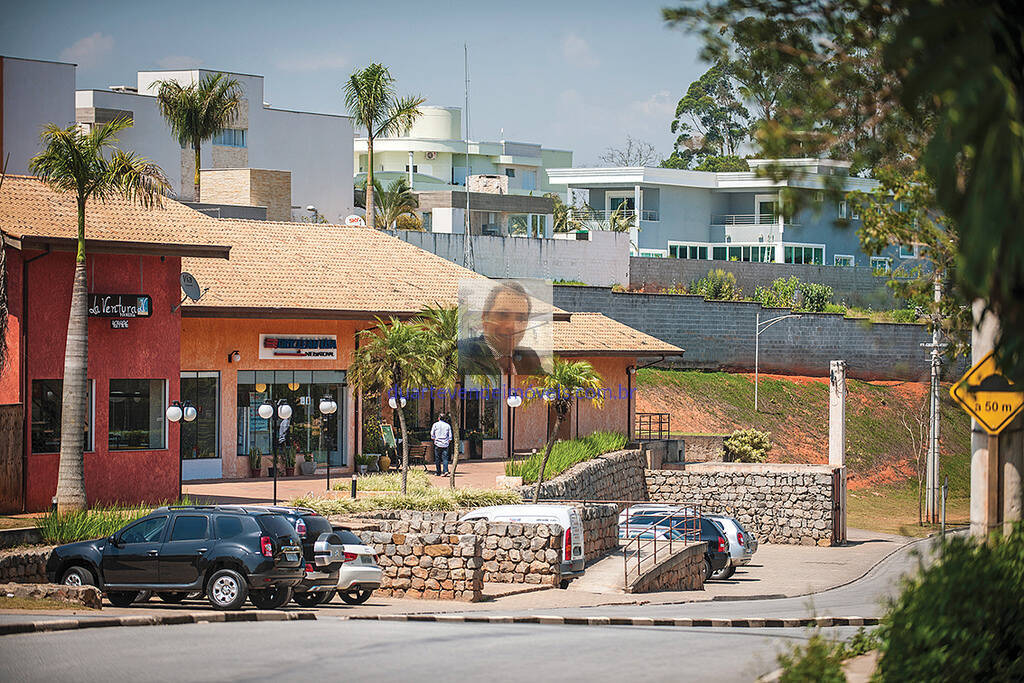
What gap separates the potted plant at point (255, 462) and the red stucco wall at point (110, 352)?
556 centimetres

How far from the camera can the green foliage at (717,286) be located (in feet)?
220

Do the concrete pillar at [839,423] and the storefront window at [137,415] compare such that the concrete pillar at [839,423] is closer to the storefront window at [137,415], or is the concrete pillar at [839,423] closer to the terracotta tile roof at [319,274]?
the terracotta tile roof at [319,274]

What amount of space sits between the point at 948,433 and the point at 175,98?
39.6 m

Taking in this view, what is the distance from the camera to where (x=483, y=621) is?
61.6 feet

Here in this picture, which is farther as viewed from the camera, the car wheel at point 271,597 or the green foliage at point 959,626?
the car wheel at point 271,597

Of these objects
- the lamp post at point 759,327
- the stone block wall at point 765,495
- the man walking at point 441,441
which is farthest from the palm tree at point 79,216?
the lamp post at point 759,327

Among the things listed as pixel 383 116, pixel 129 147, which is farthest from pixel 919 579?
pixel 129 147

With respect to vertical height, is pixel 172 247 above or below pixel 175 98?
below

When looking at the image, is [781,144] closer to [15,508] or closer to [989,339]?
[989,339]

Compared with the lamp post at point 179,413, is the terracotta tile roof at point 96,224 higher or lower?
higher

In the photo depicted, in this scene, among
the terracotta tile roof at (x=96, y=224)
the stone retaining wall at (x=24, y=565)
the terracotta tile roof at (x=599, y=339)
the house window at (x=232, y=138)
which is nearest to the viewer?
the stone retaining wall at (x=24, y=565)

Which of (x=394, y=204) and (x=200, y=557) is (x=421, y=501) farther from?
(x=394, y=204)

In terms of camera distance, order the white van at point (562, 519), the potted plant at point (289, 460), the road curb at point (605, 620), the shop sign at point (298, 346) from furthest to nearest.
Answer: the potted plant at point (289, 460) < the shop sign at point (298, 346) < the white van at point (562, 519) < the road curb at point (605, 620)

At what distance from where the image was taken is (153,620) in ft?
55.7
